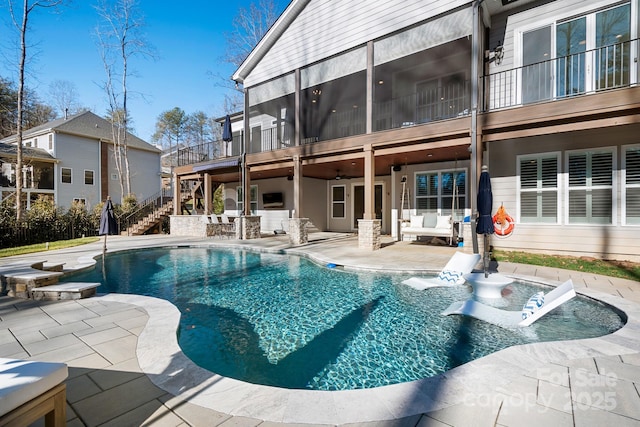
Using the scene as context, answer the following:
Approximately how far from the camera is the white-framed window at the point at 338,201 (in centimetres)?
1549

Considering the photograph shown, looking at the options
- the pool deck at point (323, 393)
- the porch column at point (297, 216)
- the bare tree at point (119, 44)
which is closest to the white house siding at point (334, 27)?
the porch column at point (297, 216)

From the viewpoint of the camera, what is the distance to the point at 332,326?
156 inches

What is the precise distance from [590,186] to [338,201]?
10109mm

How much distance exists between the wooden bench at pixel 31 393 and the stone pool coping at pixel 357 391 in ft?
2.29

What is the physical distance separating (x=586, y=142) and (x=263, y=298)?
28.5 ft

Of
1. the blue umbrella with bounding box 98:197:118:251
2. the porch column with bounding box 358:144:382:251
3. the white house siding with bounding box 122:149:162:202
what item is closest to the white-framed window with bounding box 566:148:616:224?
the porch column with bounding box 358:144:382:251

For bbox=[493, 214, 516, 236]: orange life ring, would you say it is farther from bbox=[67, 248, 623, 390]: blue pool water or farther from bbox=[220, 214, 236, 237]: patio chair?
bbox=[220, 214, 236, 237]: patio chair

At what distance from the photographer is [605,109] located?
19.2ft

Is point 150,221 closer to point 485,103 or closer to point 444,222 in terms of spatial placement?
point 444,222

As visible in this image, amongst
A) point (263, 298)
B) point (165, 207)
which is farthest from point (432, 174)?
point (165, 207)

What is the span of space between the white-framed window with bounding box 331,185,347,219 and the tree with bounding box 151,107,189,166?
879 inches

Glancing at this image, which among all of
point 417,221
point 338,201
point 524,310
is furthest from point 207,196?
point 524,310

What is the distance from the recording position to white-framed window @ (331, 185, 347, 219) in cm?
1549

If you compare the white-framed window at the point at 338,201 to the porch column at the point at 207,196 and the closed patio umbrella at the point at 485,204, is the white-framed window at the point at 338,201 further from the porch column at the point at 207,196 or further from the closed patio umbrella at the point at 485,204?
the closed patio umbrella at the point at 485,204
